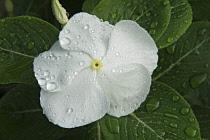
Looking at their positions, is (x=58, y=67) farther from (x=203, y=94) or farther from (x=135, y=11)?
(x=203, y=94)

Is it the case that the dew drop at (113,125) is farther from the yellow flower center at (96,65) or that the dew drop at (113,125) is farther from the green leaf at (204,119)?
the green leaf at (204,119)

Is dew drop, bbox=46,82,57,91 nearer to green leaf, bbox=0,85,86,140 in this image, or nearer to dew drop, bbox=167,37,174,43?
dew drop, bbox=167,37,174,43

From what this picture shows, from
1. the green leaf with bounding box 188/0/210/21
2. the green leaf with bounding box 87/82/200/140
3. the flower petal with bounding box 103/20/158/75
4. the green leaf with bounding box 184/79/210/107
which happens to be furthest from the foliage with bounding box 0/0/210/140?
the green leaf with bounding box 184/79/210/107

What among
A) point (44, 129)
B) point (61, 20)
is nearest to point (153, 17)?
point (61, 20)

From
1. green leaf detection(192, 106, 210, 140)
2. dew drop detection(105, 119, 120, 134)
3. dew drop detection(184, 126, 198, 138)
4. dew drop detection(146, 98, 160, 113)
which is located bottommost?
green leaf detection(192, 106, 210, 140)

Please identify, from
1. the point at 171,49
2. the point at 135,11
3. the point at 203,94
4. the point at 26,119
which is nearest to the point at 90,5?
the point at 135,11

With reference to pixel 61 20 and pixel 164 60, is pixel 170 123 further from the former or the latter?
pixel 61 20
